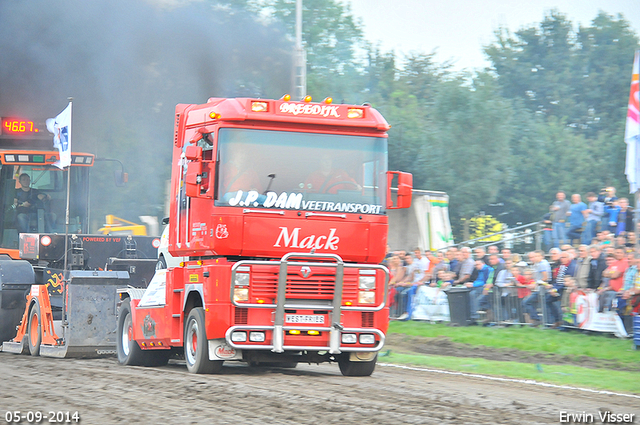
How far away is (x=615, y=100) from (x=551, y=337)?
31798 millimetres

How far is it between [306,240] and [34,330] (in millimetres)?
5652

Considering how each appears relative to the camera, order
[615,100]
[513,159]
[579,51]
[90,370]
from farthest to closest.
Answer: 1. [579,51]
2. [615,100]
3. [513,159]
4. [90,370]

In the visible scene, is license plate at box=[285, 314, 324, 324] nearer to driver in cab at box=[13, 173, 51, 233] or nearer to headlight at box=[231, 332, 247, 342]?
headlight at box=[231, 332, 247, 342]

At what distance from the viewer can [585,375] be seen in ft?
37.4

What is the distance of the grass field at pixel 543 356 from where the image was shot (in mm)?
11062

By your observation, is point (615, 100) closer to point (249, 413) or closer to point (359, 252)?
point (359, 252)

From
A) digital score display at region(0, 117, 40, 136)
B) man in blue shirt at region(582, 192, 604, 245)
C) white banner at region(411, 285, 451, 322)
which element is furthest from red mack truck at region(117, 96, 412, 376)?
man in blue shirt at region(582, 192, 604, 245)

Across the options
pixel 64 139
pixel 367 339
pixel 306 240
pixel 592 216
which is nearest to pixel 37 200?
pixel 64 139

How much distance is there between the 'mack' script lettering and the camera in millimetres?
9961

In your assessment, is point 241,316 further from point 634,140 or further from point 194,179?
point 634,140

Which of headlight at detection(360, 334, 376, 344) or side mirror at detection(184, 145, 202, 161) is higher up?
side mirror at detection(184, 145, 202, 161)

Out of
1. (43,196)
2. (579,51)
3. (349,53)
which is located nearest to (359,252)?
(43,196)

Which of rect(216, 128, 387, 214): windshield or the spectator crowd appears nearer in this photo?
rect(216, 128, 387, 214): windshield

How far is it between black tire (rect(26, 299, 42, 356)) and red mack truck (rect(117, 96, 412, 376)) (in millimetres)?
3710
